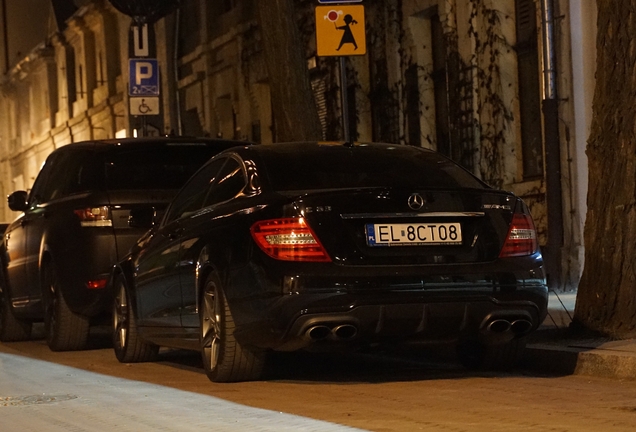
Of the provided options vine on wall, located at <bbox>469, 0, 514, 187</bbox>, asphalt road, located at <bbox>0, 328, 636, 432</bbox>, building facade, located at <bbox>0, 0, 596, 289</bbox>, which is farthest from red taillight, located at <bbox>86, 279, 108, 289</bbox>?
vine on wall, located at <bbox>469, 0, 514, 187</bbox>

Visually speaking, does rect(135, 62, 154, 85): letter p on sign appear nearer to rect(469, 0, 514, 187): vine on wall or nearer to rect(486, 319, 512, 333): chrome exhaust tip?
rect(469, 0, 514, 187): vine on wall

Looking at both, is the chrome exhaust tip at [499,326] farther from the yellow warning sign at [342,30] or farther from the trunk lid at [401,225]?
the yellow warning sign at [342,30]

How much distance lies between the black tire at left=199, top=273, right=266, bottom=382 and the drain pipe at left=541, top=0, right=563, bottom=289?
27.9 feet

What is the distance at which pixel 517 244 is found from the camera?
8.75 metres

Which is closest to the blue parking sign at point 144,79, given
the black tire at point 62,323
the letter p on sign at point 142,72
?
the letter p on sign at point 142,72

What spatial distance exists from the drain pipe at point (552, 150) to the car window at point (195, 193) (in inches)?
296

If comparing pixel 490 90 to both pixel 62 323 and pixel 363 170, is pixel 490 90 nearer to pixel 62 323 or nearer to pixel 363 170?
pixel 62 323

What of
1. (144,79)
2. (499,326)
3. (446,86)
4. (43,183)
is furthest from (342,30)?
(144,79)

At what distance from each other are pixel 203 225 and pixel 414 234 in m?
1.53

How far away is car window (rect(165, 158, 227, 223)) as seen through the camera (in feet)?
32.5

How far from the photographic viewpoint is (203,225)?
30.6 ft

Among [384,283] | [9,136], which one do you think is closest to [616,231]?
[384,283]

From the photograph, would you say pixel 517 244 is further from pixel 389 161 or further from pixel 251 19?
pixel 251 19

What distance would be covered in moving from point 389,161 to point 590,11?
321 inches
